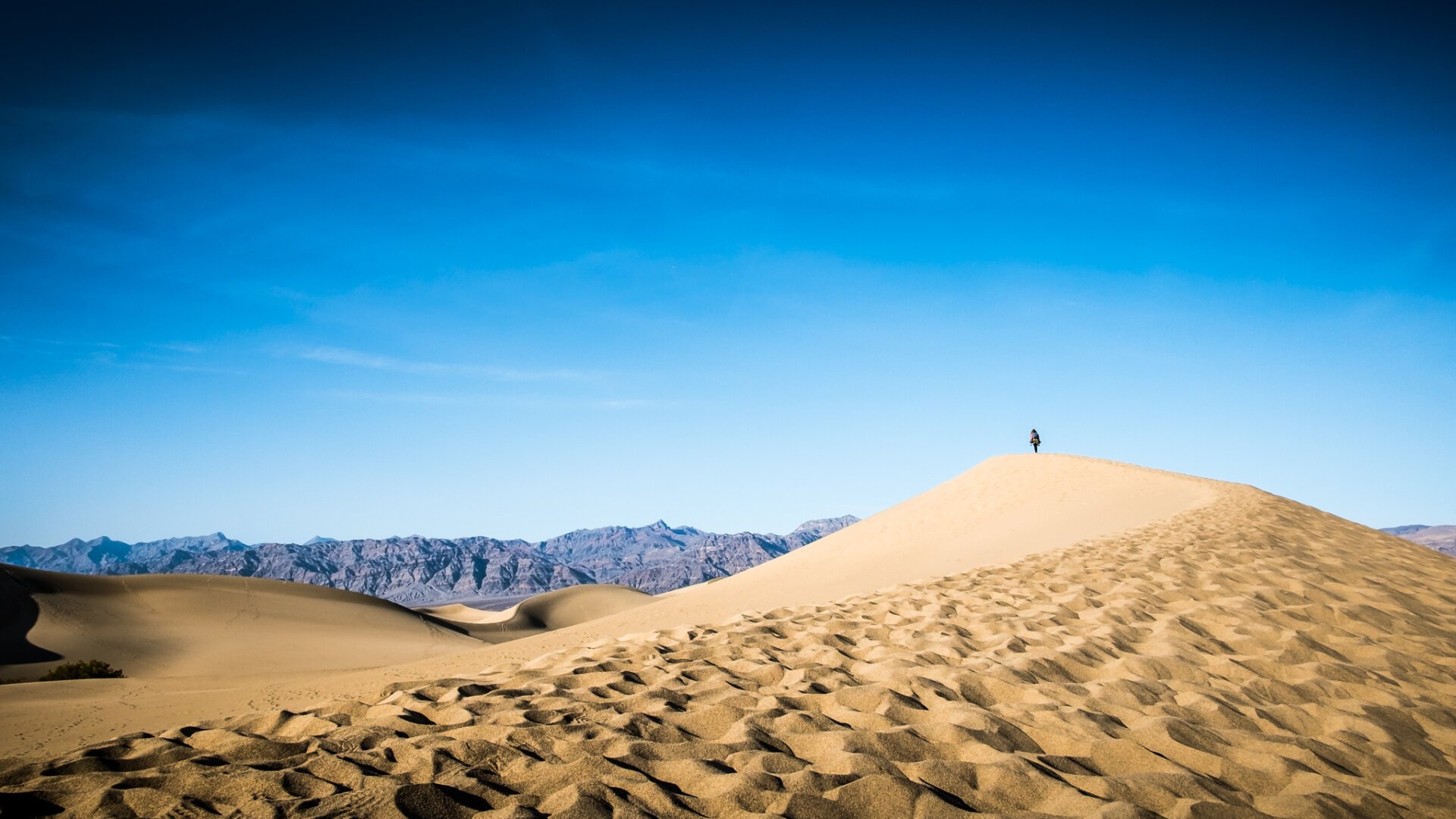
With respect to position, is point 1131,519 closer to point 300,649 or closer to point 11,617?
point 300,649

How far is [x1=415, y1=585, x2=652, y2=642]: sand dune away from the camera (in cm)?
2762

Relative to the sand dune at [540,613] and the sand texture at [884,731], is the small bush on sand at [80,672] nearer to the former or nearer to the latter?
the sand texture at [884,731]

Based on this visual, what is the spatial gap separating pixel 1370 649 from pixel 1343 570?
4.54 meters

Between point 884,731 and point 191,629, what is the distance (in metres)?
19.3

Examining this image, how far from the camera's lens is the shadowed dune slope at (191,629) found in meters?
14.2

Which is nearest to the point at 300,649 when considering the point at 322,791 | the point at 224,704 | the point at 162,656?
the point at 162,656

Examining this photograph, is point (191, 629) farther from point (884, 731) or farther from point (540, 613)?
point (884, 731)

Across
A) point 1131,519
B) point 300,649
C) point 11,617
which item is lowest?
point 300,649

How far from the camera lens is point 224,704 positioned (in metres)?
5.71

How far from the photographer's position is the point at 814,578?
17.4 meters

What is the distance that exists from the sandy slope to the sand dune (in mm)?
10663

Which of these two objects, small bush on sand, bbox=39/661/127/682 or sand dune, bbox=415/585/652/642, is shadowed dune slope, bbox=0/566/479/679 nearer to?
small bush on sand, bbox=39/661/127/682

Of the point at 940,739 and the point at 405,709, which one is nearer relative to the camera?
the point at 940,739

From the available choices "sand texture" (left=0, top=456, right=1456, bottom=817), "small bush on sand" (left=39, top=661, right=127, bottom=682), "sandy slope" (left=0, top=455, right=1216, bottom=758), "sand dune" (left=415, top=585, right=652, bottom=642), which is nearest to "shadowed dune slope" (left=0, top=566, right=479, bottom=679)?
"sandy slope" (left=0, top=455, right=1216, bottom=758)
